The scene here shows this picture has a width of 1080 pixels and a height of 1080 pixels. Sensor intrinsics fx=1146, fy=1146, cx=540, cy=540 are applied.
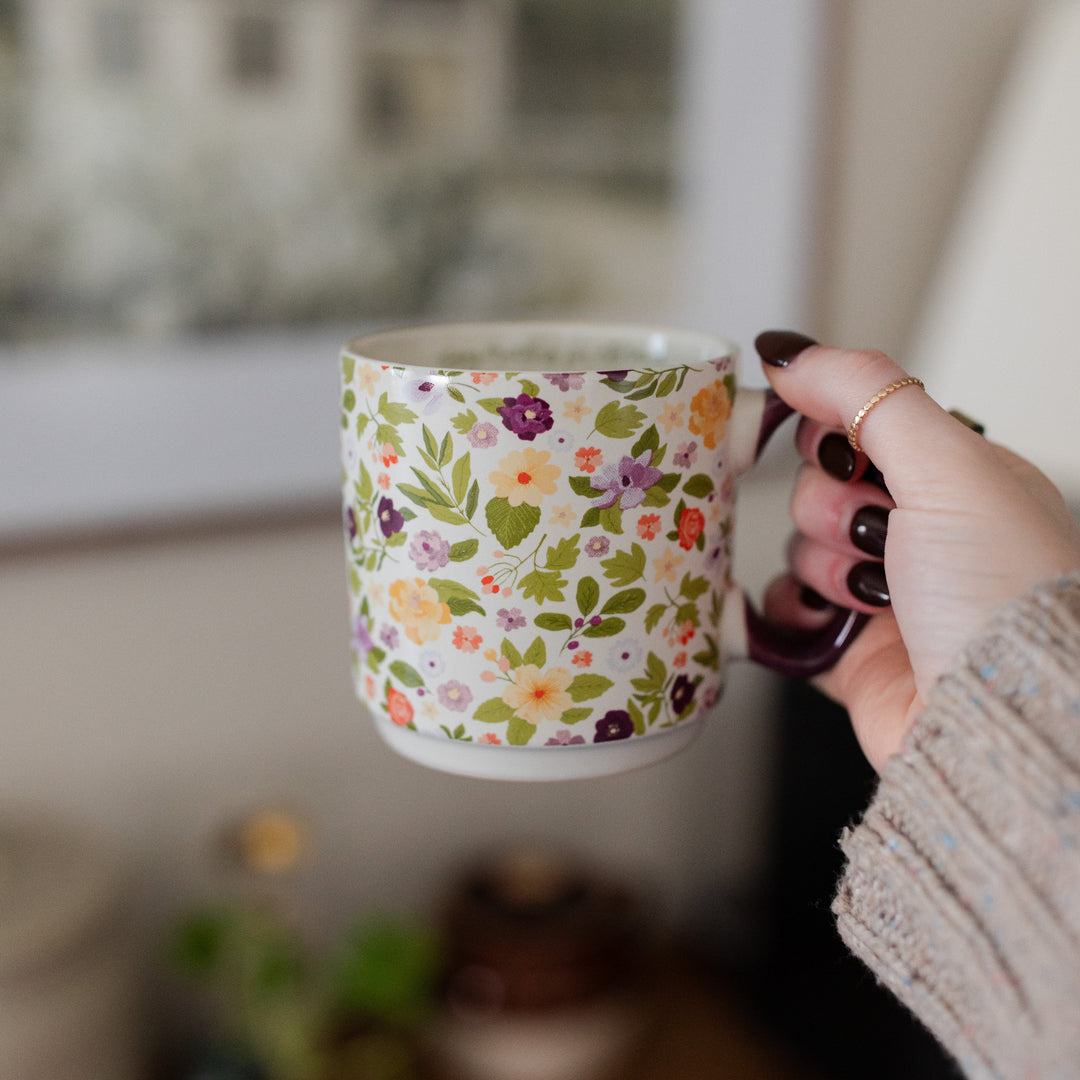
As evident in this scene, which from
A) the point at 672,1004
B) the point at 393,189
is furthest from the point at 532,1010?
the point at 393,189

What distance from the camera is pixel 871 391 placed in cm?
49

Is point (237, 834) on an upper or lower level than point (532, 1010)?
upper

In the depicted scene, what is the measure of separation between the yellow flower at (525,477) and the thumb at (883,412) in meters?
0.13

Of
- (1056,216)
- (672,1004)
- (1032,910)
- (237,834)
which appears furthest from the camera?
(672,1004)

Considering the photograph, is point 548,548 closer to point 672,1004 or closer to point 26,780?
point 26,780

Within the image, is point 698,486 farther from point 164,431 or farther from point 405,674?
point 164,431

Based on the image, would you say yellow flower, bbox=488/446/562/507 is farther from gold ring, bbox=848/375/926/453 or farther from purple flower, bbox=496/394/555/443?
gold ring, bbox=848/375/926/453

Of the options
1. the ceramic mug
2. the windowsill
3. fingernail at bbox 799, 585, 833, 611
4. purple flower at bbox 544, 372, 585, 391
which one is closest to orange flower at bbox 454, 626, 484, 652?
the ceramic mug

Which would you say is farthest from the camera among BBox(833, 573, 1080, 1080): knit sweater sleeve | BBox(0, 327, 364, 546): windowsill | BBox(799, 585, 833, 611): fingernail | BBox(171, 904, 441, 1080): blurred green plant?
BBox(171, 904, 441, 1080): blurred green plant

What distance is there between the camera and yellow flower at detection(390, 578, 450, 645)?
1.56 ft

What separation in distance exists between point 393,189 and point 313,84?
0.11 metres

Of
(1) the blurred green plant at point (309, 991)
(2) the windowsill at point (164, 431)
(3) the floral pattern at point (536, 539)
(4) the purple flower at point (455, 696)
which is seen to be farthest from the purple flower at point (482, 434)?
(1) the blurred green plant at point (309, 991)

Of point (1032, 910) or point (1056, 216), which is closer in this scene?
point (1032, 910)

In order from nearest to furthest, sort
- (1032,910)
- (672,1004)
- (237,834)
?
1. (1032,910)
2. (237,834)
3. (672,1004)
